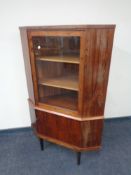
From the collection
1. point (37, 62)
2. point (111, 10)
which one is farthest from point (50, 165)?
point (111, 10)

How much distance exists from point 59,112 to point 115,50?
3.83ft

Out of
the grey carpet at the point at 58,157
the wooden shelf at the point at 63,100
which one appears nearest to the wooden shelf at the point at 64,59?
the wooden shelf at the point at 63,100

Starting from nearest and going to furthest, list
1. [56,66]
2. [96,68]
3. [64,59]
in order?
[96,68] < [64,59] < [56,66]

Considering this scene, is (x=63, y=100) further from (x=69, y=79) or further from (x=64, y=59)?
Answer: (x=64, y=59)

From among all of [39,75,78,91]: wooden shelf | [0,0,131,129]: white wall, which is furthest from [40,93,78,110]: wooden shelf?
[0,0,131,129]: white wall

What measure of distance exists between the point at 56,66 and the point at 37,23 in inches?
23.7

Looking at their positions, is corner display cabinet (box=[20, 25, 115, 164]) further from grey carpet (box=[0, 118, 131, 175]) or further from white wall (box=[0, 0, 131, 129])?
white wall (box=[0, 0, 131, 129])

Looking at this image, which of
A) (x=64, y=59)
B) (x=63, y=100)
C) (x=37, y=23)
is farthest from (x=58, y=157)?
(x=37, y=23)

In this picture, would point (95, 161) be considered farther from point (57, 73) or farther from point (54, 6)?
point (54, 6)

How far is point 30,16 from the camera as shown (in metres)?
1.91

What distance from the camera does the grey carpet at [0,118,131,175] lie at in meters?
1.86

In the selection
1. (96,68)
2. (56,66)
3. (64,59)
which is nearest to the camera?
(96,68)

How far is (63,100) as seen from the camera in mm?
1898

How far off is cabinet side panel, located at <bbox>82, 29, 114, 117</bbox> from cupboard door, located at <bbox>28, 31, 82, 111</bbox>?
0.09m
